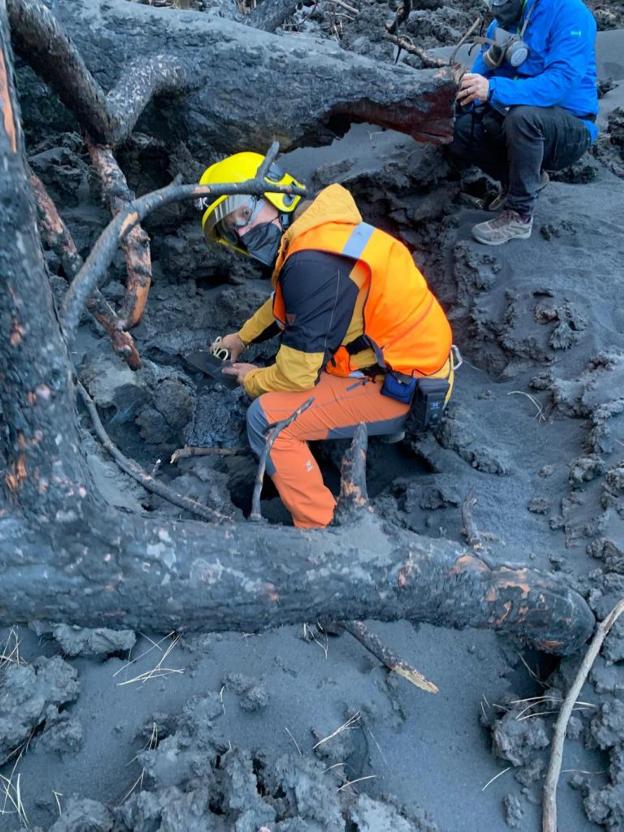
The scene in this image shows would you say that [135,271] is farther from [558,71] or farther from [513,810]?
[558,71]

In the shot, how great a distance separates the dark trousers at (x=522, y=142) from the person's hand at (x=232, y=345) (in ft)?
6.06

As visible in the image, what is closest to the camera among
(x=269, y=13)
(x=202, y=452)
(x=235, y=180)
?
(x=235, y=180)

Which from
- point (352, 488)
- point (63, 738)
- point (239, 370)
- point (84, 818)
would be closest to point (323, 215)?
point (239, 370)

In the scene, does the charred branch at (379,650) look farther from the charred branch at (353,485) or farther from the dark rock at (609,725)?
the charred branch at (353,485)

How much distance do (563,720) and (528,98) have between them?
3341 millimetres

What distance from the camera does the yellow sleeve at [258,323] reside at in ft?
Result: 10.9

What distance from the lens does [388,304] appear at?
284 cm

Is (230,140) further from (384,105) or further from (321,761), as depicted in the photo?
(321,761)

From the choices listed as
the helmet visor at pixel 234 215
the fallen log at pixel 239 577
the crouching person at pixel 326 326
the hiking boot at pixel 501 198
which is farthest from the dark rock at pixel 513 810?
the hiking boot at pixel 501 198

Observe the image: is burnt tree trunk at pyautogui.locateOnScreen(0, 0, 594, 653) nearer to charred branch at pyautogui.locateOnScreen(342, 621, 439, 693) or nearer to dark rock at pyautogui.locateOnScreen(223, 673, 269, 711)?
charred branch at pyautogui.locateOnScreen(342, 621, 439, 693)

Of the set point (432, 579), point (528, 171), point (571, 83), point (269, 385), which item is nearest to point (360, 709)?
point (432, 579)

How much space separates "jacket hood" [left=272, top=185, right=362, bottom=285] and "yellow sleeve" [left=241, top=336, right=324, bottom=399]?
1.18ft

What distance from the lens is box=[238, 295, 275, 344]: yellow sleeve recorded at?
333cm

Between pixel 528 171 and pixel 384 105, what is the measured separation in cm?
98
